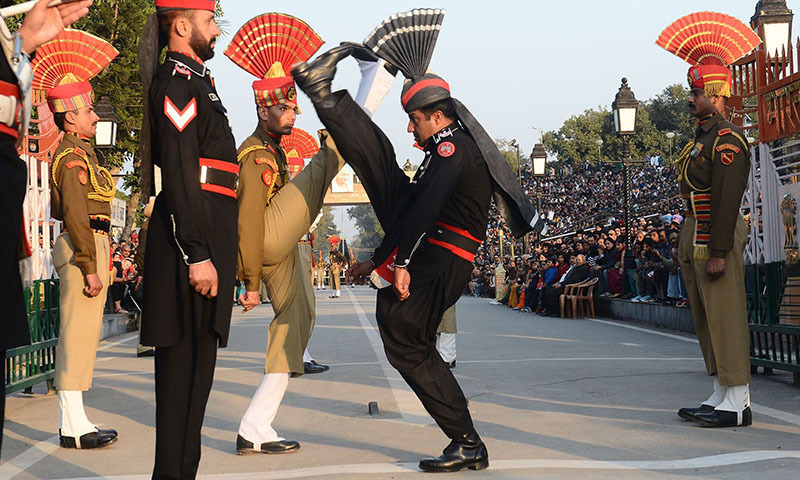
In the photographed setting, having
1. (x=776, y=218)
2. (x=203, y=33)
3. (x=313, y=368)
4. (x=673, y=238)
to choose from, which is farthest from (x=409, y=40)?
(x=673, y=238)

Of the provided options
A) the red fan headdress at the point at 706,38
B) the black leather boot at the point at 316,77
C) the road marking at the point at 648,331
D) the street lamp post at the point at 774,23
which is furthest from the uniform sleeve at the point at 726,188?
the road marking at the point at 648,331

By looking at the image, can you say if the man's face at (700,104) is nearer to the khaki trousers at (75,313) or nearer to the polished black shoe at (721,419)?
the polished black shoe at (721,419)

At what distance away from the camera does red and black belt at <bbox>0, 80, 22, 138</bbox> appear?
3182 mm

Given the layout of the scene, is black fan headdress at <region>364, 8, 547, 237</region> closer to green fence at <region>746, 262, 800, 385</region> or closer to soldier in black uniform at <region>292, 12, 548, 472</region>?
soldier in black uniform at <region>292, 12, 548, 472</region>

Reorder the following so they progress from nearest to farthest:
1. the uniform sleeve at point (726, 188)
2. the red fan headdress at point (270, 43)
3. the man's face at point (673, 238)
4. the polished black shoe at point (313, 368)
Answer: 1. the uniform sleeve at point (726, 188)
2. the red fan headdress at point (270, 43)
3. the polished black shoe at point (313, 368)
4. the man's face at point (673, 238)

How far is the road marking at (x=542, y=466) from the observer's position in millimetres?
4988

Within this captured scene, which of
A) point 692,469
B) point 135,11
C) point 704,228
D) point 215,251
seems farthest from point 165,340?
point 135,11

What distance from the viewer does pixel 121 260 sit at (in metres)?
20.9

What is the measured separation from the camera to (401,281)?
199 inches

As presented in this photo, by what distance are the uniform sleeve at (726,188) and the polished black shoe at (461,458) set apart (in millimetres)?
2189

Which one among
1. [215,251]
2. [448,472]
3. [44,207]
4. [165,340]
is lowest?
[448,472]

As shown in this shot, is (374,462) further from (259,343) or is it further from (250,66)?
(259,343)

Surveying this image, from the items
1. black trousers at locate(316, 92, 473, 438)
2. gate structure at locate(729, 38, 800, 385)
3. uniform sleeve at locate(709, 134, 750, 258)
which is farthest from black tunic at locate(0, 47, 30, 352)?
gate structure at locate(729, 38, 800, 385)

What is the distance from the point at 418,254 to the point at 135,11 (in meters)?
21.7
